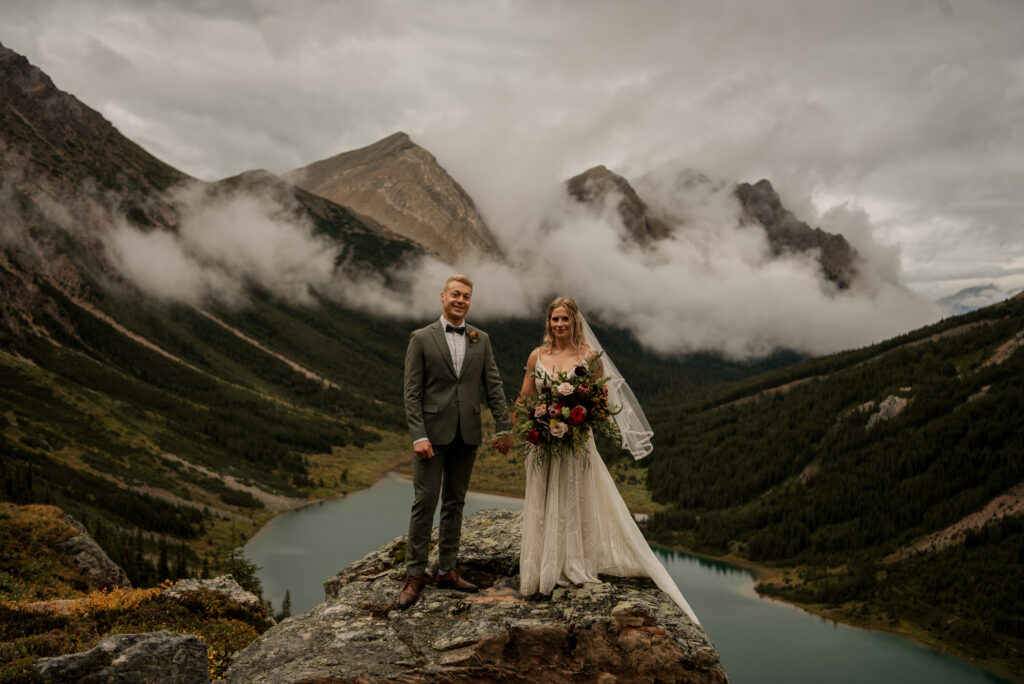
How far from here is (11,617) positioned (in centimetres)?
1096

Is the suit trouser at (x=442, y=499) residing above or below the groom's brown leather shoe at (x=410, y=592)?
above

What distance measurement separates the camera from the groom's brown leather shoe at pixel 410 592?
10406mm

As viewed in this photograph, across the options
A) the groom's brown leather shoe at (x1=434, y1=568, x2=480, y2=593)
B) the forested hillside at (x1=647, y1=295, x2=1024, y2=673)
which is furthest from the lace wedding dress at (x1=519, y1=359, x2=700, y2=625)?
the forested hillside at (x1=647, y1=295, x2=1024, y2=673)

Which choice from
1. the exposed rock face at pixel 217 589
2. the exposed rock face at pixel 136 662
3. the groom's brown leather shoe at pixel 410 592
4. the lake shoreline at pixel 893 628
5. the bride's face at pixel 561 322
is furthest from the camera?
the lake shoreline at pixel 893 628

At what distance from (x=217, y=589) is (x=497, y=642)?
10105mm

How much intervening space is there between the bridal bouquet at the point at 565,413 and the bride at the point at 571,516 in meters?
0.15

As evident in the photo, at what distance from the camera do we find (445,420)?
10305mm

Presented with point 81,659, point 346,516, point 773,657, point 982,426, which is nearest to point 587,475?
point 81,659

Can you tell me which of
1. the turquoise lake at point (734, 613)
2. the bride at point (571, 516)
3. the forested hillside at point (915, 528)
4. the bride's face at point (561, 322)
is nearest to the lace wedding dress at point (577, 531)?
the bride at point (571, 516)

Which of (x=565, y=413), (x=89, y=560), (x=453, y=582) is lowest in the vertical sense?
(x=89, y=560)

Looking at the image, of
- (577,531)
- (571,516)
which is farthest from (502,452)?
(577,531)

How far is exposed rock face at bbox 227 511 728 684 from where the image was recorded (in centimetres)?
880

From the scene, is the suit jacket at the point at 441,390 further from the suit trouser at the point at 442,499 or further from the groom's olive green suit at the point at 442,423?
the suit trouser at the point at 442,499

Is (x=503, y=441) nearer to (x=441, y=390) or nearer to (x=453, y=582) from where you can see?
(x=441, y=390)
